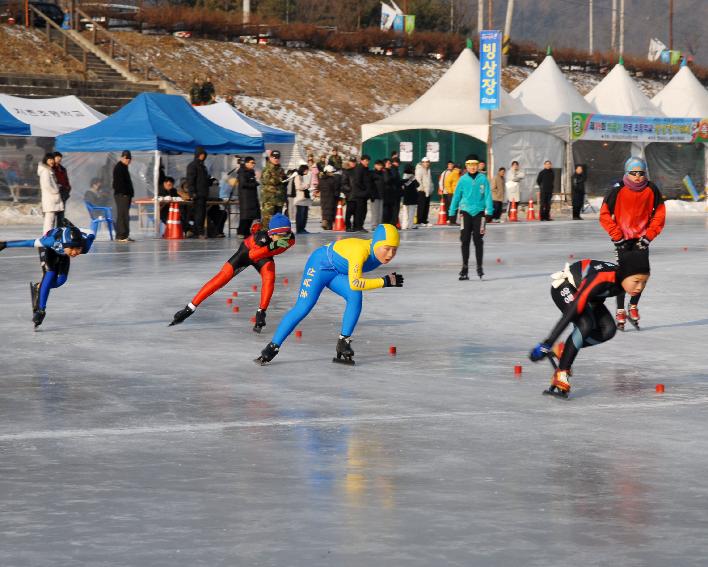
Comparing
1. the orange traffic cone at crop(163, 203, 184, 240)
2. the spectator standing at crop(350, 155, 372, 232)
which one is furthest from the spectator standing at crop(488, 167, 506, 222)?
the orange traffic cone at crop(163, 203, 184, 240)

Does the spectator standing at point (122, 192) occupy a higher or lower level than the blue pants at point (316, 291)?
higher

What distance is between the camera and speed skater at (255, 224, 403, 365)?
1036cm

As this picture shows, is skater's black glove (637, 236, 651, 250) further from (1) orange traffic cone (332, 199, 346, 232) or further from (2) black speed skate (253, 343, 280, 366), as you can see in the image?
(1) orange traffic cone (332, 199, 346, 232)

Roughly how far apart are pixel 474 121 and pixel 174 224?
14940 mm

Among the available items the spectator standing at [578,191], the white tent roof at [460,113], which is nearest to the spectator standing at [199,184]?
the spectator standing at [578,191]

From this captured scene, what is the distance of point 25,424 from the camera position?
8305mm

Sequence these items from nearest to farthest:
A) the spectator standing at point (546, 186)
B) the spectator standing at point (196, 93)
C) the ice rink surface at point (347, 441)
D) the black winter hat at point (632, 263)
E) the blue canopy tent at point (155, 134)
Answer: the ice rink surface at point (347, 441) < the black winter hat at point (632, 263) < the blue canopy tent at point (155, 134) < the spectator standing at point (546, 186) < the spectator standing at point (196, 93)

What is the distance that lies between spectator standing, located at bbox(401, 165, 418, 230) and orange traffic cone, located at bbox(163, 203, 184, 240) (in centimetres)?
547

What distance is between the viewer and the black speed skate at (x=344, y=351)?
10.8 metres

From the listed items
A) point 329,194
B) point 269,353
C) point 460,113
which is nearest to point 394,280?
point 269,353

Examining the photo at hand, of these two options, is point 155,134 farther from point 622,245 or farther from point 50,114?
point 622,245

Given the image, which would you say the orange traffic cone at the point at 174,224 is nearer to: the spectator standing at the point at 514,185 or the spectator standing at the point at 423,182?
the spectator standing at the point at 423,182

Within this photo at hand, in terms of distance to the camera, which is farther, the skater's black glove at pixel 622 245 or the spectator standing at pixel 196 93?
the spectator standing at pixel 196 93

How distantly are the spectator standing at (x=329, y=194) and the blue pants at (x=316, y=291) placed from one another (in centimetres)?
1842
